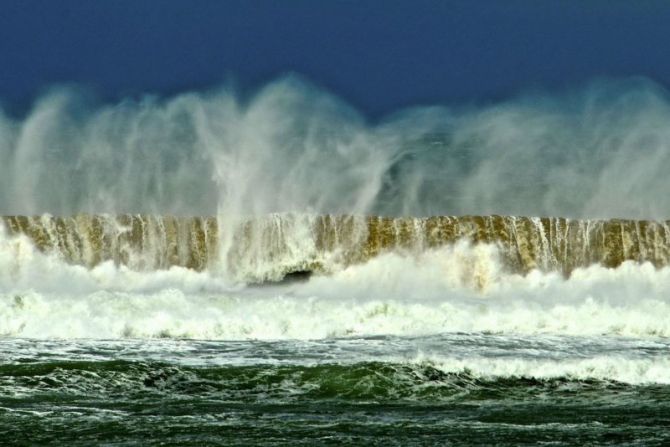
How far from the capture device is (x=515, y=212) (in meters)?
35.3

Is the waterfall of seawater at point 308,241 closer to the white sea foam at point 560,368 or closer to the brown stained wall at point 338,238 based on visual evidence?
the brown stained wall at point 338,238

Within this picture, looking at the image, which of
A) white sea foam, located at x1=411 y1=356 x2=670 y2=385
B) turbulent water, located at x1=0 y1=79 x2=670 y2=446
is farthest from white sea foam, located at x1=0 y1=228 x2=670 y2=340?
white sea foam, located at x1=411 y1=356 x2=670 y2=385

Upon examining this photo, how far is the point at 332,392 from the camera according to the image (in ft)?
54.2

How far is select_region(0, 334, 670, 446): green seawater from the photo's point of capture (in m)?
13.4

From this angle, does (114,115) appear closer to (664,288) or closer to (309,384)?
(664,288)

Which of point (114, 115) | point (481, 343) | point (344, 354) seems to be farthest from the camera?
point (114, 115)

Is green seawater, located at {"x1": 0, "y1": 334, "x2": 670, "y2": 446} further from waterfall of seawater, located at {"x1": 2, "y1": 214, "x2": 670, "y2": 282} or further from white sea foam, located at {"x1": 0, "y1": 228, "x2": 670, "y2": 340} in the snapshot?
waterfall of seawater, located at {"x1": 2, "y1": 214, "x2": 670, "y2": 282}

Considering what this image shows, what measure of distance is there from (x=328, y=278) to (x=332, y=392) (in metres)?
13.6

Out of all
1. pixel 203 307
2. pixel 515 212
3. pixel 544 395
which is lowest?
pixel 544 395

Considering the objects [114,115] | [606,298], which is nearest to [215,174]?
[114,115]

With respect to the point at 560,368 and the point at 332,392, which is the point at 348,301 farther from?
the point at 332,392

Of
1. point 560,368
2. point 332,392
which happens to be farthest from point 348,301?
point 332,392

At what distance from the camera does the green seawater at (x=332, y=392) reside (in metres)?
13.4

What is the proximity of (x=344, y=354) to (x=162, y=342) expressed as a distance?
3.39 meters
